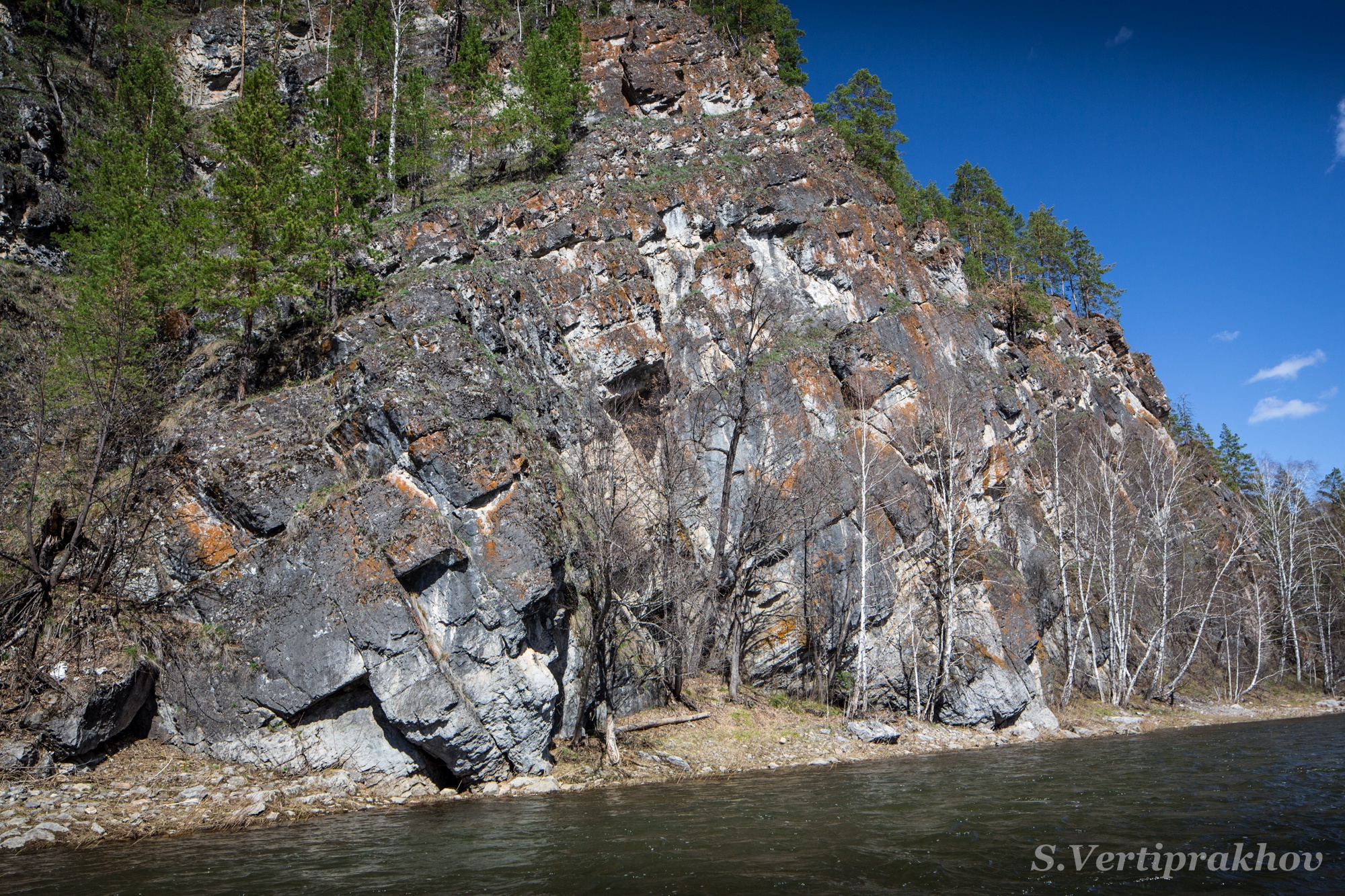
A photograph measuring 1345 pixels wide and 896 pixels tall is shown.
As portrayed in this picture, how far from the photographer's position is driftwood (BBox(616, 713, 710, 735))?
57.9 ft

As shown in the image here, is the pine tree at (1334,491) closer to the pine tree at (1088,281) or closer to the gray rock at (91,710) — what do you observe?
the pine tree at (1088,281)

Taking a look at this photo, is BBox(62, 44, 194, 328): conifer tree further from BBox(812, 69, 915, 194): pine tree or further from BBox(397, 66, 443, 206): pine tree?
BBox(812, 69, 915, 194): pine tree

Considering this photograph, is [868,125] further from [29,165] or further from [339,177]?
[29,165]

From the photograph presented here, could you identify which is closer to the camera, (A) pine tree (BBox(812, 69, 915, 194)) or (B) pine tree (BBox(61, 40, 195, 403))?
(B) pine tree (BBox(61, 40, 195, 403))

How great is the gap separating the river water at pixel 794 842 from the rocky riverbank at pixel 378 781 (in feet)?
2.88

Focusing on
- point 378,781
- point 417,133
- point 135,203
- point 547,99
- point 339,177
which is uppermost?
point 547,99

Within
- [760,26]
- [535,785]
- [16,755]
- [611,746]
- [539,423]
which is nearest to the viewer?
[16,755]

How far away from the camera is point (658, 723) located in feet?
60.3

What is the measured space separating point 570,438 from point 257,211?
11857 mm

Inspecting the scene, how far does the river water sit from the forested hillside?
13.4 feet

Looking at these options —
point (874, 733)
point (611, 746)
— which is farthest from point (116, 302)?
point (874, 733)

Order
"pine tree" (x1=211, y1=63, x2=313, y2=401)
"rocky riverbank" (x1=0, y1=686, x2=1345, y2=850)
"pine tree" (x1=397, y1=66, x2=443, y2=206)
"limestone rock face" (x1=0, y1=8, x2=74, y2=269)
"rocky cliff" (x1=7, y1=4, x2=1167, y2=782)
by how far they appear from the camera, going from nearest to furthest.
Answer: "rocky riverbank" (x1=0, y1=686, x2=1345, y2=850) < "rocky cliff" (x1=7, y1=4, x2=1167, y2=782) < "pine tree" (x1=211, y1=63, x2=313, y2=401) < "limestone rock face" (x1=0, y1=8, x2=74, y2=269) < "pine tree" (x1=397, y1=66, x2=443, y2=206)

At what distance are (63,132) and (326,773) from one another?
37659 millimetres

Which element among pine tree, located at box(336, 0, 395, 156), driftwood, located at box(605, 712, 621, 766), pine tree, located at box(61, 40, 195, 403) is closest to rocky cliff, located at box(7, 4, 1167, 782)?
driftwood, located at box(605, 712, 621, 766)
